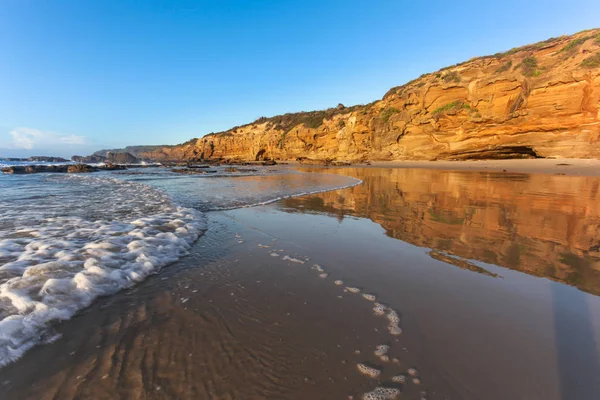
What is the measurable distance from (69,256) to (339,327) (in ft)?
11.7

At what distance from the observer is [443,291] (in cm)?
257

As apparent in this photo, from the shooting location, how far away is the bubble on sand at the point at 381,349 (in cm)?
176

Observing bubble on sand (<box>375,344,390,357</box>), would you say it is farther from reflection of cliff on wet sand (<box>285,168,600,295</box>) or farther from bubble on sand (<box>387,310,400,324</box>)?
reflection of cliff on wet sand (<box>285,168,600,295</box>)

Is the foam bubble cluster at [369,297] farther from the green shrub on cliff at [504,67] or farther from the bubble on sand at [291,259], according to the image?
the green shrub on cliff at [504,67]

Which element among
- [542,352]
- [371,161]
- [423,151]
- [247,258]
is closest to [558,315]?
[542,352]

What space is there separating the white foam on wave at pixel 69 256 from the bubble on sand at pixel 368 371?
90.6 inches

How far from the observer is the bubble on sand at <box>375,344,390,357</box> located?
5.79ft

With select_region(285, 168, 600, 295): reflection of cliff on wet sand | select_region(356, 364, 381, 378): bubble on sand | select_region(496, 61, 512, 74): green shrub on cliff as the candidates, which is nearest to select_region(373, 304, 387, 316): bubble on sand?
select_region(356, 364, 381, 378): bubble on sand

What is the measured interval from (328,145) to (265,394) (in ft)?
149

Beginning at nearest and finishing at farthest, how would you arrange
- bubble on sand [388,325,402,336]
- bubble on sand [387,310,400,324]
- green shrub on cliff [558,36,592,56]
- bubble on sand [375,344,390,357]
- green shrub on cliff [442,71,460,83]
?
bubble on sand [375,344,390,357], bubble on sand [388,325,402,336], bubble on sand [387,310,400,324], green shrub on cliff [558,36,592,56], green shrub on cliff [442,71,460,83]

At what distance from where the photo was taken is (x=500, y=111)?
21844mm

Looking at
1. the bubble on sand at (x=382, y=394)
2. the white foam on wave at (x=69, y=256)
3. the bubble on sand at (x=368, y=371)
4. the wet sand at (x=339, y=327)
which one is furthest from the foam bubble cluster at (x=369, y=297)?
the white foam on wave at (x=69, y=256)

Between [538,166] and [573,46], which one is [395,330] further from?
[573,46]

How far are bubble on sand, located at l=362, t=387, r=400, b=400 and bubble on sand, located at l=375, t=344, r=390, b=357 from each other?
271 mm
